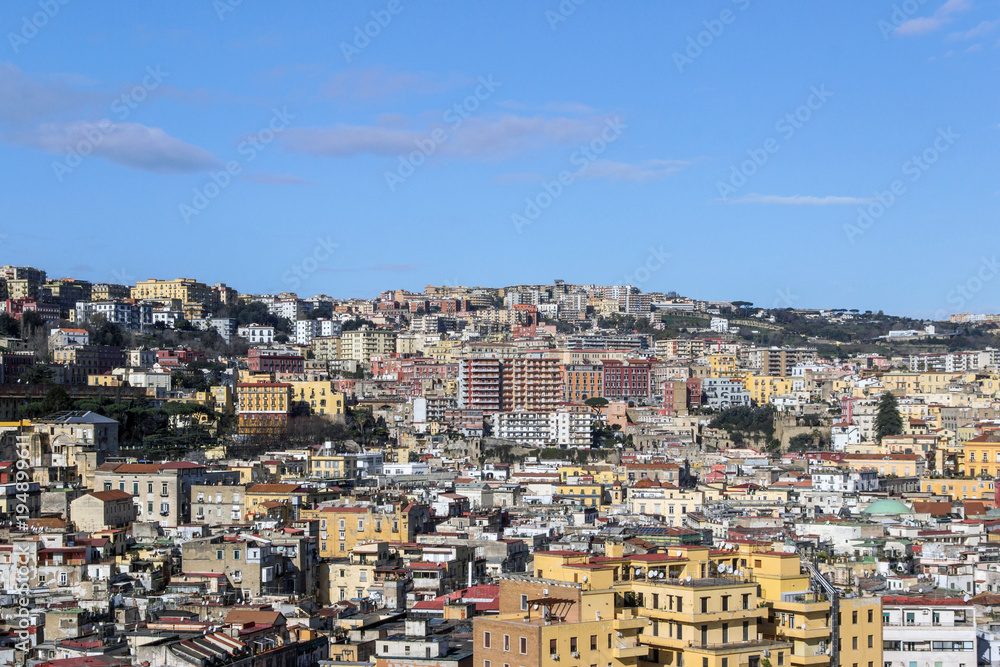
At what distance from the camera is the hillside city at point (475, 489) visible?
17.3 meters

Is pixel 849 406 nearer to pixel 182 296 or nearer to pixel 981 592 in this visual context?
pixel 981 592

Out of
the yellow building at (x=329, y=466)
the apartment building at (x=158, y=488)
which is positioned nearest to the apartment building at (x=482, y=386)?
the yellow building at (x=329, y=466)

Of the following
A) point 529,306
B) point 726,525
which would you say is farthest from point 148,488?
point 529,306

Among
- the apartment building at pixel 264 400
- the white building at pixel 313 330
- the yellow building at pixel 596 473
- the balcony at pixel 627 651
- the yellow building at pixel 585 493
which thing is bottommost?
the yellow building at pixel 585 493

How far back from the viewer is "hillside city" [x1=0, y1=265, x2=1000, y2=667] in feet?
56.9

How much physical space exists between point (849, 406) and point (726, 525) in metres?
34.5

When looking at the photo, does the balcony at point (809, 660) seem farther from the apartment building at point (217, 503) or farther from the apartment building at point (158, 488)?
the apartment building at point (158, 488)

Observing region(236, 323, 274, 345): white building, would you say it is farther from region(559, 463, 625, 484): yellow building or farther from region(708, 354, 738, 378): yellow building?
region(559, 463, 625, 484): yellow building

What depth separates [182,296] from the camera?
10712cm

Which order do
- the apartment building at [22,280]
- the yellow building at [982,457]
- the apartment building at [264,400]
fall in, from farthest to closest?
the apartment building at [22,280], the apartment building at [264,400], the yellow building at [982,457]

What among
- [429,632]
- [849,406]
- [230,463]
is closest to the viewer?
[429,632]

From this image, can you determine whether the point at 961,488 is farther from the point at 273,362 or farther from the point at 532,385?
the point at 273,362

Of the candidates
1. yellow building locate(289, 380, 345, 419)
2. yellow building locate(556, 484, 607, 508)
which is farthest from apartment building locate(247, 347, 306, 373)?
yellow building locate(556, 484, 607, 508)

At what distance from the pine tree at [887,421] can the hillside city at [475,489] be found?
13 centimetres
